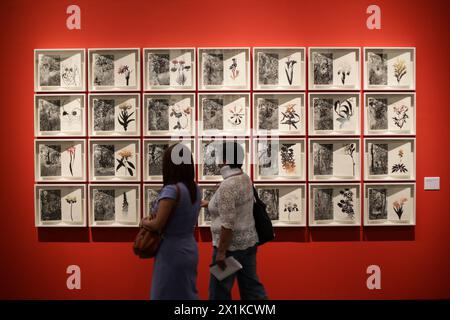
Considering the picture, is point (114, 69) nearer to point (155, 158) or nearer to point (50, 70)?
point (50, 70)

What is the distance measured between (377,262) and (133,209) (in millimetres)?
2385

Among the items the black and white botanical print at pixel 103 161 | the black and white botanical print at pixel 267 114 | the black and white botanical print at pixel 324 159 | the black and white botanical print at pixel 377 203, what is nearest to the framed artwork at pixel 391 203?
the black and white botanical print at pixel 377 203

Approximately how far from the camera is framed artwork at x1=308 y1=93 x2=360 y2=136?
445 cm

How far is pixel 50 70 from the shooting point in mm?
4477

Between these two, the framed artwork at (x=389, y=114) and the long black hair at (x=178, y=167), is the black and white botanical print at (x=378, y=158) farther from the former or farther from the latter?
the long black hair at (x=178, y=167)

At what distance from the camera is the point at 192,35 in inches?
177

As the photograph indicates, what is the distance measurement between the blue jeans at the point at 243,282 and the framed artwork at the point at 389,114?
177cm

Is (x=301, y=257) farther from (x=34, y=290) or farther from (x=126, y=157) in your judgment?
(x=34, y=290)

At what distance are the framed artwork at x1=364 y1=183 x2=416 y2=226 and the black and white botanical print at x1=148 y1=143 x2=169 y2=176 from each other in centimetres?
196

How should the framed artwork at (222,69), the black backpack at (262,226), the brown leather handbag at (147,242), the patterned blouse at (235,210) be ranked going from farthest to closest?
the framed artwork at (222,69), the black backpack at (262,226), the patterned blouse at (235,210), the brown leather handbag at (147,242)

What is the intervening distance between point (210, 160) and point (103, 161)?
40.1 inches

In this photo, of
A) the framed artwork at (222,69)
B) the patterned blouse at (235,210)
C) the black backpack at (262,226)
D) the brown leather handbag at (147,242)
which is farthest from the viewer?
the framed artwork at (222,69)

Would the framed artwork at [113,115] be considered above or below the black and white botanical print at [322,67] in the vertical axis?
below

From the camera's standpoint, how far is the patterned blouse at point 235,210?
135 inches
